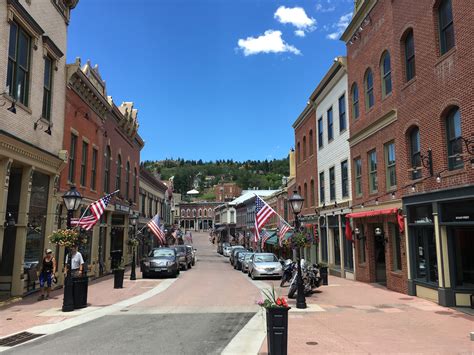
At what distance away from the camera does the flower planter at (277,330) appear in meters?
7.09

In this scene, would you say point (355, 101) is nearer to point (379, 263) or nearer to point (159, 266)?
point (379, 263)

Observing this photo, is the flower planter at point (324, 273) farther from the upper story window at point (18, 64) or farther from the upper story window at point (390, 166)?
the upper story window at point (18, 64)

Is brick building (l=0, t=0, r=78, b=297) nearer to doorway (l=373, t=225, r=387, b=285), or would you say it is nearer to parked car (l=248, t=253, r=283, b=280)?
parked car (l=248, t=253, r=283, b=280)

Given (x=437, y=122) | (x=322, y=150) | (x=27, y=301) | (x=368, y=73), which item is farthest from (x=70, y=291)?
(x=322, y=150)

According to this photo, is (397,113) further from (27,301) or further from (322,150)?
(27,301)

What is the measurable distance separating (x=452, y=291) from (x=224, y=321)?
23.4 feet

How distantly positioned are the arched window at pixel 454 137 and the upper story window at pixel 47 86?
15600 mm

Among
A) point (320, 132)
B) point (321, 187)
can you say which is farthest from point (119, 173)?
point (320, 132)

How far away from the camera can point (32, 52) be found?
16.5m

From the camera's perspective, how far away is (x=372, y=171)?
792 inches

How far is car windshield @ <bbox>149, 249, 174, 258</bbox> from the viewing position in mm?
26678

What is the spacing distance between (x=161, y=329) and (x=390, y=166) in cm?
Result: 1218

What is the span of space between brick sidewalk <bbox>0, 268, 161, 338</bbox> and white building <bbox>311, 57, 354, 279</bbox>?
1106 centimetres

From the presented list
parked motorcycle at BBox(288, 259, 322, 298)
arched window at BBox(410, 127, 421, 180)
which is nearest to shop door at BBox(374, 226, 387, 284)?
parked motorcycle at BBox(288, 259, 322, 298)
